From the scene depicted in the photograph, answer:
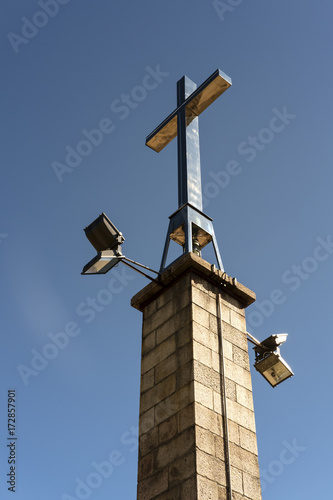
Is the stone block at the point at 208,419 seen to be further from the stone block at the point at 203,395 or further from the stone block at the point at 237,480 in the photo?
the stone block at the point at 237,480

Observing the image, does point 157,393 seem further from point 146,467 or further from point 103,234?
point 103,234

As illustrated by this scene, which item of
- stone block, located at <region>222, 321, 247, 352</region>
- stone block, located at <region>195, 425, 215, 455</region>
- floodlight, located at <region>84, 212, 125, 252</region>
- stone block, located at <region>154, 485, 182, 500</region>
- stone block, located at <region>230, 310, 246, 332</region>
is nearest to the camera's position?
stone block, located at <region>154, 485, 182, 500</region>

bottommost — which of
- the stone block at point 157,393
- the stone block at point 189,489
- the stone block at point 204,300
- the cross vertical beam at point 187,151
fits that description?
the stone block at point 189,489

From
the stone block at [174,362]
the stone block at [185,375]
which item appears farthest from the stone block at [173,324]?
the stone block at [185,375]

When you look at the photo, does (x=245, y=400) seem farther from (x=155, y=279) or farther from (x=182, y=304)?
Answer: (x=155, y=279)

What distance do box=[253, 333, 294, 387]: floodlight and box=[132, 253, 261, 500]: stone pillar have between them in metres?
0.78

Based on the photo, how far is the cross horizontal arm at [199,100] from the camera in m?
12.9

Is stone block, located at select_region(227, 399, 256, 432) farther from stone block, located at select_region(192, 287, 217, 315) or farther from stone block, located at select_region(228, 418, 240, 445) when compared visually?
stone block, located at select_region(192, 287, 217, 315)

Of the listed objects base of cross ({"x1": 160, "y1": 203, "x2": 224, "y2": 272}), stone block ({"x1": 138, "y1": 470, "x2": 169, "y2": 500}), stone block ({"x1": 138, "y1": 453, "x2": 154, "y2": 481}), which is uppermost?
base of cross ({"x1": 160, "y1": 203, "x2": 224, "y2": 272})

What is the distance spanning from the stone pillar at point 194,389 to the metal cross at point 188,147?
744 mm

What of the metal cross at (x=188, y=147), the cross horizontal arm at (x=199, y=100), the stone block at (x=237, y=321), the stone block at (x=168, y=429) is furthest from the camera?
the cross horizontal arm at (x=199, y=100)

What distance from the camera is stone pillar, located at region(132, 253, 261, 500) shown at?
25.6ft

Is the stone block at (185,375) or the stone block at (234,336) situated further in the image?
the stone block at (234,336)

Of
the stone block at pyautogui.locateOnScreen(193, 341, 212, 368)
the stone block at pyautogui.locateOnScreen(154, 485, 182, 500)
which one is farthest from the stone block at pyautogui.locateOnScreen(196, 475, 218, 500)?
the stone block at pyautogui.locateOnScreen(193, 341, 212, 368)
